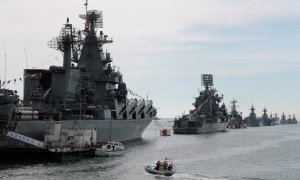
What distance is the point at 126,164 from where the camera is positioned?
61.3 metres

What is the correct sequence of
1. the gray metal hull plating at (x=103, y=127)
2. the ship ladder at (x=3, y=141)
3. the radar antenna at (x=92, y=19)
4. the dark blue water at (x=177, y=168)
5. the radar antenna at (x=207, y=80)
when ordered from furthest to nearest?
the radar antenna at (x=207, y=80) → the radar antenna at (x=92, y=19) → the gray metal hull plating at (x=103, y=127) → the ship ladder at (x=3, y=141) → the dark blue water at (x=177, y=168)

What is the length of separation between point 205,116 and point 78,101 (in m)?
98.1

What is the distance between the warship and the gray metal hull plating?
48.1m

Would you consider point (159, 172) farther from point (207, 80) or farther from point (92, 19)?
point (207, 80)

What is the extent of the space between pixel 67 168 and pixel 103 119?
3104 centimetres

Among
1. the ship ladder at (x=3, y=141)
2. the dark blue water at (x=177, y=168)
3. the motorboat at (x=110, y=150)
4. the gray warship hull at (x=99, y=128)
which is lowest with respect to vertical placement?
the dark blue water at (x=177, y=168)

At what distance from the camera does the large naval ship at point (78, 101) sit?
2598 inches

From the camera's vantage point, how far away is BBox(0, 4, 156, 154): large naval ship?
2598 inches

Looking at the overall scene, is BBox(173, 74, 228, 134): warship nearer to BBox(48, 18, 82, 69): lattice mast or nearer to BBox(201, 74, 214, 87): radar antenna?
BBox(201, 74, 214, 87): radar antenna

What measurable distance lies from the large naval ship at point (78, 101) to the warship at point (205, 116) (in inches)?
1604

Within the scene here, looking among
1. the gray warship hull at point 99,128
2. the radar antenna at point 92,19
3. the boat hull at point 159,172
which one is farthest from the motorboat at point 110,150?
the radar antenna at point 92,19

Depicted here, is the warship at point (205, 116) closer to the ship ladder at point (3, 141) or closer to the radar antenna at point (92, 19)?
the radar antenna at point (92, 19)

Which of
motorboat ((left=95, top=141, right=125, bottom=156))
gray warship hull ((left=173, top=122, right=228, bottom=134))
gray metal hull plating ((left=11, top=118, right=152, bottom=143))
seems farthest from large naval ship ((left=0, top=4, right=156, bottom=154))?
gray warship hull ((left=173, top=122, right=228, bottom=134))

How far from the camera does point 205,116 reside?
176 metres
